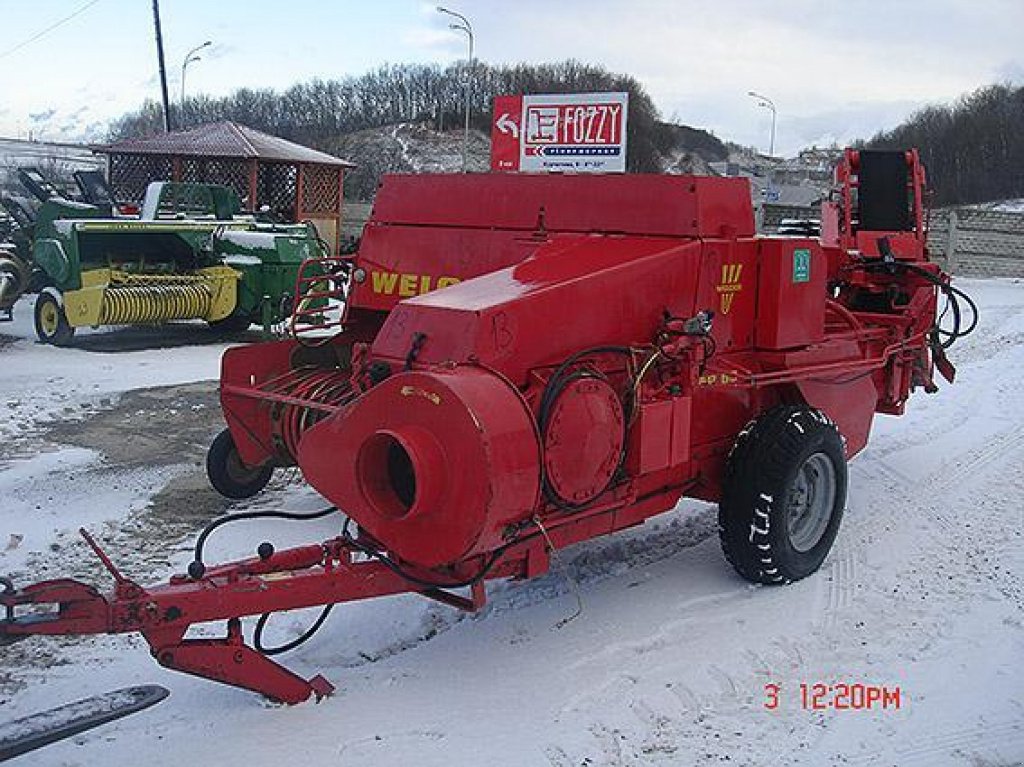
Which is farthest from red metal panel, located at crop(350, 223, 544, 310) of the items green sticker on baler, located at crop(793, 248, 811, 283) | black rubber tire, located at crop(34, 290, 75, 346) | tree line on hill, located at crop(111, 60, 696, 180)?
tree line on hill, located at crop(111, 60, 696, 180)

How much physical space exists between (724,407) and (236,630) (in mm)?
2388

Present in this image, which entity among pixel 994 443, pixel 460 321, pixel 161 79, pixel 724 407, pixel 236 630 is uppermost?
pixel 161 79

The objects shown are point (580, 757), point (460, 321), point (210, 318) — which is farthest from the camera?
point (210, 318)

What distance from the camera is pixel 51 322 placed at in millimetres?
11859

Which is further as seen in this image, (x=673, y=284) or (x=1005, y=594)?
(x=1005, y=594)

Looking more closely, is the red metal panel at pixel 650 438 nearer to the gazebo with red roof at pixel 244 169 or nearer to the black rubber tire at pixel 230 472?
the black rubber tire at pixel 230 472

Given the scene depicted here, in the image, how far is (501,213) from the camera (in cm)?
509

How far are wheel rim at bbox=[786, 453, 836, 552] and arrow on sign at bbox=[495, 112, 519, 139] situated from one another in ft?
17.2

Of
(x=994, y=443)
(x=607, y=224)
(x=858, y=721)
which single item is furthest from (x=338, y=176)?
(x=858, y=721)

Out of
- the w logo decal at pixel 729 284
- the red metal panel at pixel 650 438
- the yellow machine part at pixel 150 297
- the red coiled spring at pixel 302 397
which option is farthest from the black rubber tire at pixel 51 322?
the red metal panel at pixel 650 438

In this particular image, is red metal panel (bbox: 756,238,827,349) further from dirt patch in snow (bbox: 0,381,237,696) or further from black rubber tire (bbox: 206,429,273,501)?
dirt patch in snow (bbox: 0,381,237,696)

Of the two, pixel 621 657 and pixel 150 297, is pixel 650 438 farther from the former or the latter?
pixel 150 297

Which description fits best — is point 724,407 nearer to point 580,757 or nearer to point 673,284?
point 673,284

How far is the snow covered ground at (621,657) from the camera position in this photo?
3592 mm
